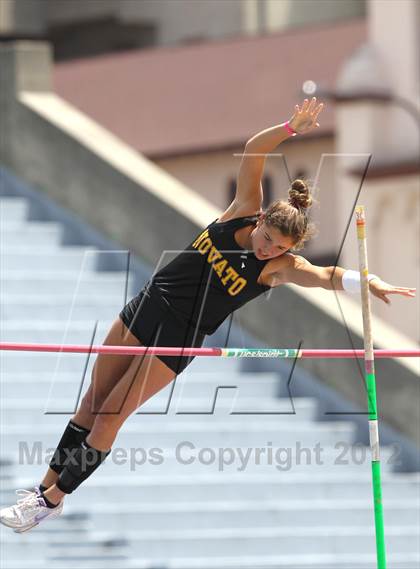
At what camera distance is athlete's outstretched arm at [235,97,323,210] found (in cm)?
743

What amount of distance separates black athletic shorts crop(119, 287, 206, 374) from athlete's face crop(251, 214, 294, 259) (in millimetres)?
632

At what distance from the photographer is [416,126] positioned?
22.1 meters

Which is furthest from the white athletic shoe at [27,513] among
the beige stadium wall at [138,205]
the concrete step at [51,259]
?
the concrete step at [51,259]

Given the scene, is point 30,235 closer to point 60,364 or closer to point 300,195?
point 60,364

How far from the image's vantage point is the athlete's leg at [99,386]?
8023 mm

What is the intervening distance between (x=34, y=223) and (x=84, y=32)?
55.2 ft

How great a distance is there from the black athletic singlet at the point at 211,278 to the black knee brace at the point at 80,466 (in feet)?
2.75

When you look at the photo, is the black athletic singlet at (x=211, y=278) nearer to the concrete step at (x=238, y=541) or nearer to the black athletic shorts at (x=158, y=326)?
the black athletic shorts at (x=158, y=326)

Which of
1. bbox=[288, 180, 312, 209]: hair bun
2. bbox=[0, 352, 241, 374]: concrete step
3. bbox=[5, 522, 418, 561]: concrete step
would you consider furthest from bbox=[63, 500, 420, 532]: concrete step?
bbox=[288, 180, 312, 209]: hair bun

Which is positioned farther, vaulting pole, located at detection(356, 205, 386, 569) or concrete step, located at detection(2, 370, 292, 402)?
concrete step, located at detection(2, 370, 292, 402)

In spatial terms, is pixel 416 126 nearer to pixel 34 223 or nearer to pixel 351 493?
pixel 34 223

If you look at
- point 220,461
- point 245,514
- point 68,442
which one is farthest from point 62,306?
point 68,442

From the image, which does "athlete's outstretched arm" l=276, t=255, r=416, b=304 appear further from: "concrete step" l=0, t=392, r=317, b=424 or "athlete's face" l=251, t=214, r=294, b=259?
"concrete step" l=0, t=392, r=317, b=424

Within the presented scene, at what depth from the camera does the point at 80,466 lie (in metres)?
7.84
